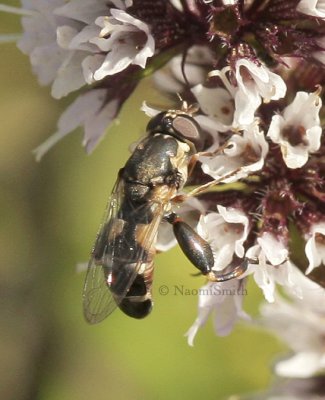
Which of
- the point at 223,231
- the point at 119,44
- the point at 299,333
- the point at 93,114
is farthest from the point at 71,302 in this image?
the point at 119,44

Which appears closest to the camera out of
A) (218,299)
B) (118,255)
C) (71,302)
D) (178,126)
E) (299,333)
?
(118,255)

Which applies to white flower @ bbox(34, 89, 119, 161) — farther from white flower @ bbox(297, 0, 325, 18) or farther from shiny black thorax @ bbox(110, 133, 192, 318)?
white flower @ bbox(297, 0, 325, 18)

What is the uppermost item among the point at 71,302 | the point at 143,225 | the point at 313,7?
the point at 313,7

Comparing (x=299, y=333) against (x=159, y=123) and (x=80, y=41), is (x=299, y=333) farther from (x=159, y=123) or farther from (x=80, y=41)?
(x=80, y=41)

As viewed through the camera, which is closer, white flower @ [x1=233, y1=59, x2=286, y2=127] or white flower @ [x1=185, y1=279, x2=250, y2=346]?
white flower @ [x1=233, y1=59, x2=286, y2=127]

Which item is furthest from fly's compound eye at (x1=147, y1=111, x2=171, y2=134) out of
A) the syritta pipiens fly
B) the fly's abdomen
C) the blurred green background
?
the blurred green background

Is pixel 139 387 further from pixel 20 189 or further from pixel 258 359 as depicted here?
pixel 20 189

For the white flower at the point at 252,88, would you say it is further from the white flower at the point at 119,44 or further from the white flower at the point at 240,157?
the white flower at the point at 119,44
